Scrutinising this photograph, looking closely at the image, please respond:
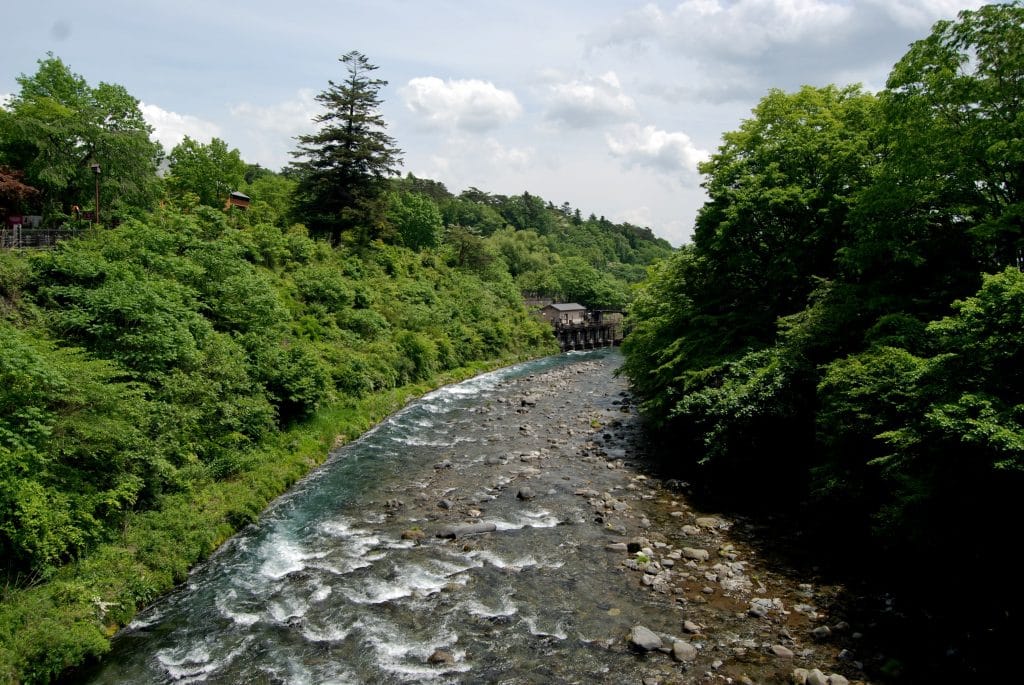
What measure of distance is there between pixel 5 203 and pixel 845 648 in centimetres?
3753

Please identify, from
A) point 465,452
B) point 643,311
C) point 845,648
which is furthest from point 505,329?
point 845,648

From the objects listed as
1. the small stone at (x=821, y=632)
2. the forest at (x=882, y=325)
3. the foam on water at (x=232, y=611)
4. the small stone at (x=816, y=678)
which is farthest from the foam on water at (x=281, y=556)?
the forest at (x=882, y=325)

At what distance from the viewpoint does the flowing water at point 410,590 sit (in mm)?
11984

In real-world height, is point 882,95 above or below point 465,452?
above

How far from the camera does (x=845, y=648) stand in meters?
12.1

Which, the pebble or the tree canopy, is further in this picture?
the tree canopy

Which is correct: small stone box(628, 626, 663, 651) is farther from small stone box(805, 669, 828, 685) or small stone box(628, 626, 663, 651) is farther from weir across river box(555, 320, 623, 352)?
weir across river box(555, 320, 623, 352)

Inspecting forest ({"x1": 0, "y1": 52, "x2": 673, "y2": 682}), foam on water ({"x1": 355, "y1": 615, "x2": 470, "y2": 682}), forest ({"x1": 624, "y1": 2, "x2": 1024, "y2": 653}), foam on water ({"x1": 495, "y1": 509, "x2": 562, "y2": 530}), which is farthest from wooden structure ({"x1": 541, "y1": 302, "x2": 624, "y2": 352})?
foam on water ({"x1": 355, "y1": 615, "x2": 470, "y2": 682})

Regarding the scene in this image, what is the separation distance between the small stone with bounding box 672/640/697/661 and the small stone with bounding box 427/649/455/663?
473cm

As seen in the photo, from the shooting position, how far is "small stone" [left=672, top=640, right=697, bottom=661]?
1202 cm

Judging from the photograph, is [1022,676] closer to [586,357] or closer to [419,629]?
[419,629]

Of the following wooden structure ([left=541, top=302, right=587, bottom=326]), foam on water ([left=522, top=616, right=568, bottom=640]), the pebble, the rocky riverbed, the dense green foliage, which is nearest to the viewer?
the rocky riverbed

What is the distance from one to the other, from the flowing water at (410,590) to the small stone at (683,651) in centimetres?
78

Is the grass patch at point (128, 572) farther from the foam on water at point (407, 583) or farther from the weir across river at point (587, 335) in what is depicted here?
the weir across river at point (587, 335)
